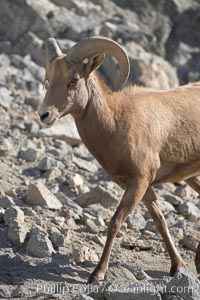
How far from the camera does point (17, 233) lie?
37.3 feet

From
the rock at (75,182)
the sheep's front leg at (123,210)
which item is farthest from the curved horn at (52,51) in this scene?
Result: the rock at (75,182)

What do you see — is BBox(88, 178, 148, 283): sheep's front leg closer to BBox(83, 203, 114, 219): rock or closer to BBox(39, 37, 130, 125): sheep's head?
BBox(39, 37, 130, 125): sheep's head

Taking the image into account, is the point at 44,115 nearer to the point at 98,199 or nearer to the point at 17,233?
the point at 17,233

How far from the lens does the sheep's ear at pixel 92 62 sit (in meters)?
11.4

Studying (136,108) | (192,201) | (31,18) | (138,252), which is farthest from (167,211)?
(31,18)

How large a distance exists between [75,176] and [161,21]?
9.26 meters

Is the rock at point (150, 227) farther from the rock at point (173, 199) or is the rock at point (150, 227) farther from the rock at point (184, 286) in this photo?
the rock at point (184, 286)

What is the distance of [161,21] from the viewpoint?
23016 millimetres

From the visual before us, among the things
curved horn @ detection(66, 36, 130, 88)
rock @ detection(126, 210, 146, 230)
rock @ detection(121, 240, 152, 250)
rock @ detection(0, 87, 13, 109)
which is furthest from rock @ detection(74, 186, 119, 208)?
rock @ detection(0, 87, 13, 109)

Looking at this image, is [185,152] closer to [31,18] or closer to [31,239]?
[31,239]

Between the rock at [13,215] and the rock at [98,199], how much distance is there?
2118 mm

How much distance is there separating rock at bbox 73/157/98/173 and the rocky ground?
3cm

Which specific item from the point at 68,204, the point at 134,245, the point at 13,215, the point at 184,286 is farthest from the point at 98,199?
the point at 184,286

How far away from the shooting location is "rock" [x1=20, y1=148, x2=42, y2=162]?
1587 cm
